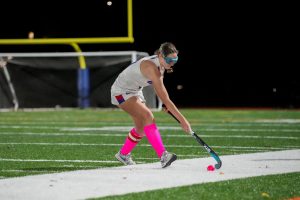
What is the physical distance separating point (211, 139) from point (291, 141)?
135cm

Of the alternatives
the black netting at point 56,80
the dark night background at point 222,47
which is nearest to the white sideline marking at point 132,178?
the black netting at point 56,80

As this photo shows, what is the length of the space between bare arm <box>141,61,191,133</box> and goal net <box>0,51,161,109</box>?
16.4m

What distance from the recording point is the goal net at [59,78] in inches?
1021

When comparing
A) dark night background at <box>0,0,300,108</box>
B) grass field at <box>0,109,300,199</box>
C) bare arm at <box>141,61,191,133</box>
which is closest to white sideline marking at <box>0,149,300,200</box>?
grass field at <box>0,109,300,199</box>

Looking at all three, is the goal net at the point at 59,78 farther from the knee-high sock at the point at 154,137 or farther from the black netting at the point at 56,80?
the knee-high sock at the point at 154,137


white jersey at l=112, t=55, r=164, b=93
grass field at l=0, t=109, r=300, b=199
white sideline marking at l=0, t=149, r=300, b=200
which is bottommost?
grass field at l=0, t=109, r=300, b=199

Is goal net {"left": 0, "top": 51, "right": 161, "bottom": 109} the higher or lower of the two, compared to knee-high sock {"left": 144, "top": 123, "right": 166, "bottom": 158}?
lower

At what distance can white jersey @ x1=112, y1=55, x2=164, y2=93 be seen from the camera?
31.1 ft

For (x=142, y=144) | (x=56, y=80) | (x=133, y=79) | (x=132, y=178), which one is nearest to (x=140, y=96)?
(x=133, y=79)

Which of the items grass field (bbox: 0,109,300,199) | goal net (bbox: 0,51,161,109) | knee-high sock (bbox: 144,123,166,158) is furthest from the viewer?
goal net (bbox: 0,51,161,109)

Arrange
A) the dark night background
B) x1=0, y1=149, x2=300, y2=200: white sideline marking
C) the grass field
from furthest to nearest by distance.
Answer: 1. the dark night background
2. the grass field
3. x1=0, y1=149, x2=300, y2=200: white sideline marking

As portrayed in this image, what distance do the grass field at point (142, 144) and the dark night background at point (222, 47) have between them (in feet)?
35.2

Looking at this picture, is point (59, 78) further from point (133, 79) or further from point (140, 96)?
point (133, 79)

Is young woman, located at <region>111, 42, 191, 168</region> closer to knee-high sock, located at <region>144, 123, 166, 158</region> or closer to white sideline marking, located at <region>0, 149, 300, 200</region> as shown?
knee-high sock, located at <region>144, 123, 166, 158</region>
